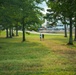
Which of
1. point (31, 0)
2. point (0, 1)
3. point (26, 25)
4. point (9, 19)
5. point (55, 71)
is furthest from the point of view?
point (26, 25)

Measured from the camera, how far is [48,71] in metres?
12.7

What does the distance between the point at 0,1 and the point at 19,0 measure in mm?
2011

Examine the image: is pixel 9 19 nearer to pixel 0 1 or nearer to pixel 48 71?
pixel 0 1

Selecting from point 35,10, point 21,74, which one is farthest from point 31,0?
point 21,74

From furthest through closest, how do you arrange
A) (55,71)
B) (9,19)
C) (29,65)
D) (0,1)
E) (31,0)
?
(31,0), (9,19), (0,1), (29,65), (55,71)

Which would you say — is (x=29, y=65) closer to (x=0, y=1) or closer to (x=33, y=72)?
(x=33, y=72)

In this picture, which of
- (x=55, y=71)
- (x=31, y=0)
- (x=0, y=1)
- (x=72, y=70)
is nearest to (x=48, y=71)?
(x=55, y=71)

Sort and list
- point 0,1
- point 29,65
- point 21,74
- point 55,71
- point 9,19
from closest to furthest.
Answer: point 21,74 → point 55,71 → point 29,65 → point 0,1 → point 9,19

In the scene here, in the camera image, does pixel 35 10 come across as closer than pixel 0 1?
No

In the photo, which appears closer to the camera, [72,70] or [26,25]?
[72,70]

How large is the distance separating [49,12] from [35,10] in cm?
521

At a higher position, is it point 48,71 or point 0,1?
point 0,1

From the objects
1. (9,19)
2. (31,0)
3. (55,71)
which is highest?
(31,0)

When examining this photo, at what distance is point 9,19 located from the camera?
30578 mm
